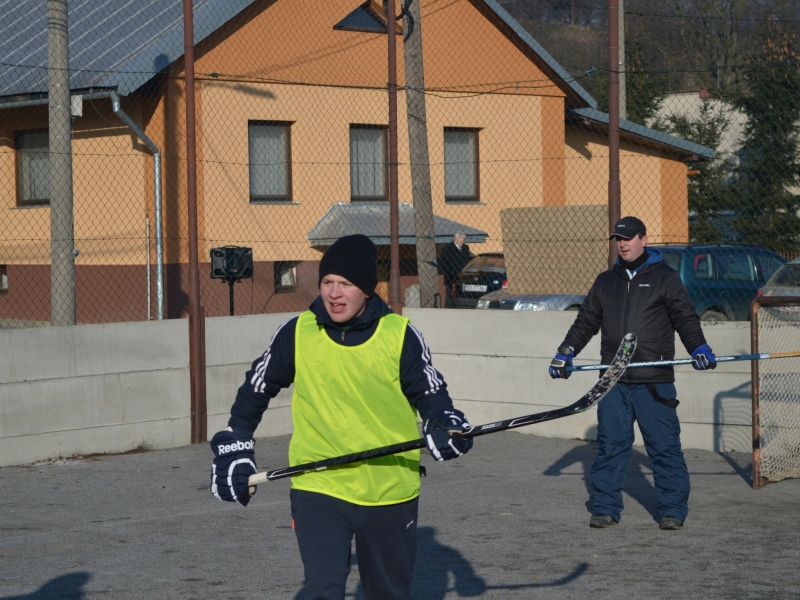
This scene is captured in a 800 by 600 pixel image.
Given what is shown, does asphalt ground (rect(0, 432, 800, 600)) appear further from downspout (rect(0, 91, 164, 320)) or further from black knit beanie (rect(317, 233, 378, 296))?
downspout (rect(0, 91, 164, 320))

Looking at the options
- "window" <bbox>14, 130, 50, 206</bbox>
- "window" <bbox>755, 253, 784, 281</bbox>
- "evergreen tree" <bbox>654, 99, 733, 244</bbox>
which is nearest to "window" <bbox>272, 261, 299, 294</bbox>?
"window" <bbox>14, 130, 50, 206</bbox>

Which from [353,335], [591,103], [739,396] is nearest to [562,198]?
[591,103]

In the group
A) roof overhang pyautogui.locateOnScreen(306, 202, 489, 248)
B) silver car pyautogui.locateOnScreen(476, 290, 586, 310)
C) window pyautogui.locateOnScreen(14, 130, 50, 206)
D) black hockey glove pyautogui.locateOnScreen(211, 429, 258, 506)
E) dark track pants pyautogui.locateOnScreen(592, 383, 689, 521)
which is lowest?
dark track pants pyautogui.locateOnScreen(592, 383, 689, 521)

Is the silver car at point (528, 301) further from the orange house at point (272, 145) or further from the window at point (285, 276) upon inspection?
the window at point (285, 276)

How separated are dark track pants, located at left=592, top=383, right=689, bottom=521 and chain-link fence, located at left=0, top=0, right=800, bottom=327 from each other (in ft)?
12.3

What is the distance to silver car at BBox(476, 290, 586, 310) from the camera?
511 inches

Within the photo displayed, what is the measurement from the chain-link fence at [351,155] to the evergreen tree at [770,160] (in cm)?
4

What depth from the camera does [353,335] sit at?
3896mm

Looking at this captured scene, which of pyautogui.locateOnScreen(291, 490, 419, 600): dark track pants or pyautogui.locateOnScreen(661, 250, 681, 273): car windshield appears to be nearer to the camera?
pyautogui.locateOnScreen(291, 490, 419, 600): dark track pants

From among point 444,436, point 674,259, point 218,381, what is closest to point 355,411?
point 444,436

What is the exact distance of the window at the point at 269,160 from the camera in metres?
18.0

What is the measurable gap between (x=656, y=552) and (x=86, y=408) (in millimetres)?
5068

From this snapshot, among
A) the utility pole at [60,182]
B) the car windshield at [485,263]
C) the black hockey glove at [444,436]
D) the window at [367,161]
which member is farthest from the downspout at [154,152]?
the black hockey glove at [444,436]

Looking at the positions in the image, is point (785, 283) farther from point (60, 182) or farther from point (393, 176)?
point (60, 182)
